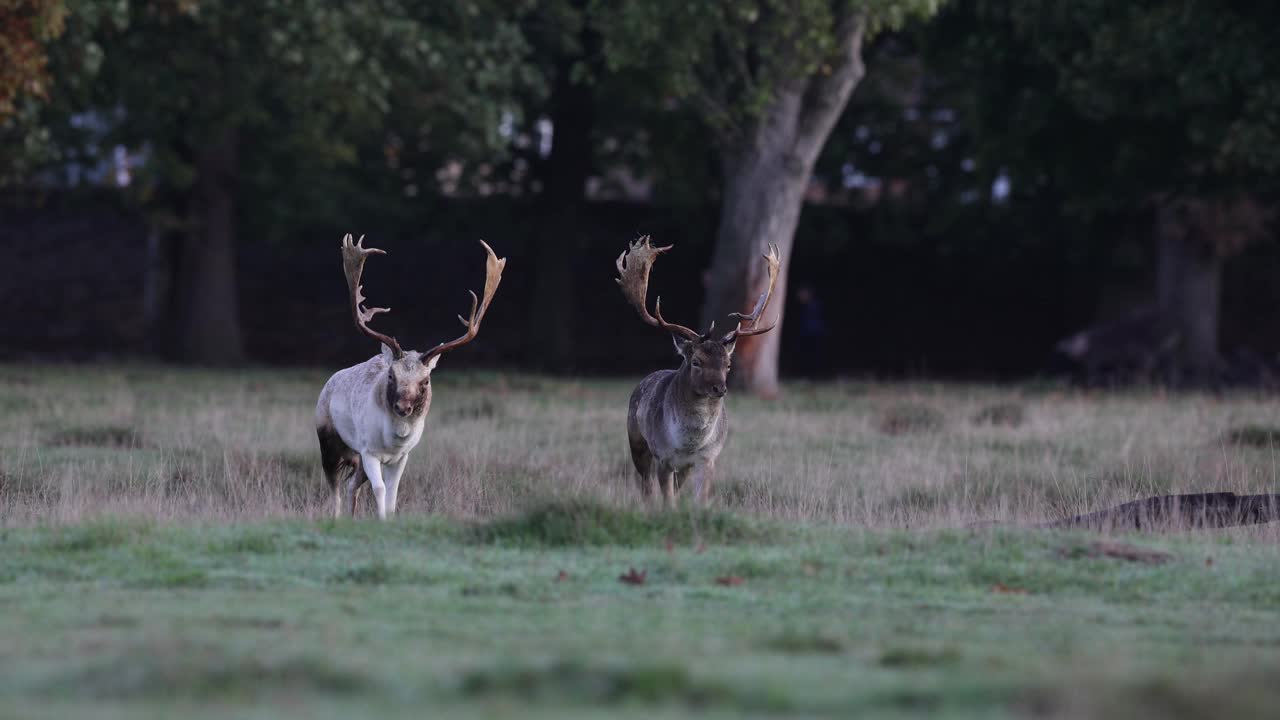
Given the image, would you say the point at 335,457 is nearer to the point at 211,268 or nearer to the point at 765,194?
the point at 765,194

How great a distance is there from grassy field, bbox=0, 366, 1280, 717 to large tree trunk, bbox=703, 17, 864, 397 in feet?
24.0

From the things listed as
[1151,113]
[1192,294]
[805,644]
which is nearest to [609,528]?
[805,644]

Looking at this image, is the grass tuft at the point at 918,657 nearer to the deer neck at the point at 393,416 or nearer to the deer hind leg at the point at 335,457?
the deer neck at the point at 393,416

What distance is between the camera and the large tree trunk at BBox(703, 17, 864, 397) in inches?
976

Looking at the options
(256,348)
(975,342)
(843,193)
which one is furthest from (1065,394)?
(256,348)

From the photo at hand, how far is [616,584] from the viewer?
8.86 m

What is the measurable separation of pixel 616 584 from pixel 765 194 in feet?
55.0

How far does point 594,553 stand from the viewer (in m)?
9.87

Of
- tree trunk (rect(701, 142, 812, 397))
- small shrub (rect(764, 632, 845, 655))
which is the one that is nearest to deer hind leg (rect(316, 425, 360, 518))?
small shrub (rect(764, 632, 845, 655))

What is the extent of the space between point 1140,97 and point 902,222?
10801 mm

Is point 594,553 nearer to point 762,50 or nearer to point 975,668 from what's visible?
point 975,668

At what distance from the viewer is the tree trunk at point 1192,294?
2978 cm

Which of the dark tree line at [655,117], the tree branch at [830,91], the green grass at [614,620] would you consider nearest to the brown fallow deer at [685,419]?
the green grass at [614,620]

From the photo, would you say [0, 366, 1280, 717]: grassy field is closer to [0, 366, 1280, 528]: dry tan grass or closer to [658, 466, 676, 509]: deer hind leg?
[0, 366, 1280, 528]: dry tan grass
